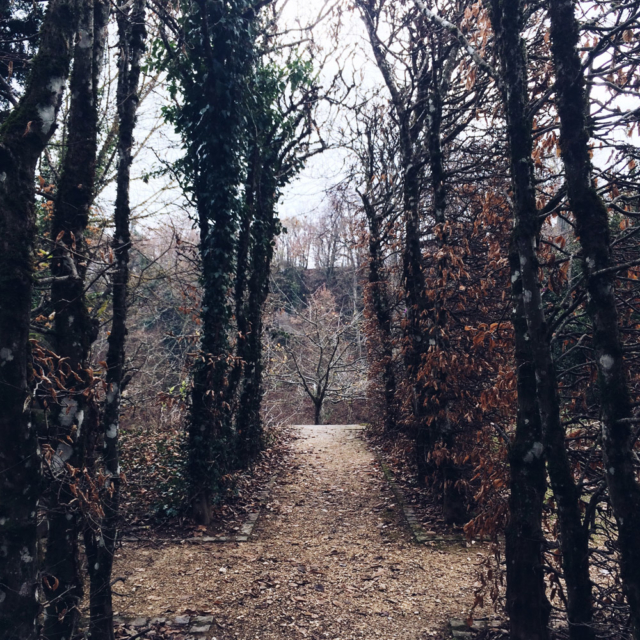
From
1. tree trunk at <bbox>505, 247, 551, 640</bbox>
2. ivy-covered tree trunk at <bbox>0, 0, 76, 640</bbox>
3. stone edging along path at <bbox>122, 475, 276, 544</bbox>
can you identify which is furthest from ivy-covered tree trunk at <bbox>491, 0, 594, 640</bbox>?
stone edging along path at <bbox>122, 475, 276, 544</bbox>

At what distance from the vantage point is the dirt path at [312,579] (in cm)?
462

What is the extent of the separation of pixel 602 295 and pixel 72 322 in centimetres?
391

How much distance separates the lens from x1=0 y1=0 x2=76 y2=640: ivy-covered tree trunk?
2.46 metres

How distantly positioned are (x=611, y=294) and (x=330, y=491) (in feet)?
24.0

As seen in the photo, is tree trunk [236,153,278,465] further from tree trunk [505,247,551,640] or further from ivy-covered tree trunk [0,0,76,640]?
ivy-covered tree trunk [0,0,76,640]

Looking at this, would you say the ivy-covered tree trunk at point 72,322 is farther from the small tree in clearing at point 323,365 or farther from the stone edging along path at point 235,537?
the small tree in clearing at point 323,365

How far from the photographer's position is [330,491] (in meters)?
8.89

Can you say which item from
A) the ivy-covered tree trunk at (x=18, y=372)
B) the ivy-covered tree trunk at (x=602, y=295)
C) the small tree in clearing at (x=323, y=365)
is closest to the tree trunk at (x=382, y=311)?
the small tree in clearing at (x=323, y=365)

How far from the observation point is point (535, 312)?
342cm

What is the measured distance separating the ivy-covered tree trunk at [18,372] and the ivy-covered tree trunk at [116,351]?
0.84 m

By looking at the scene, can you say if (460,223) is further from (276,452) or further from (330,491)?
(276,452)

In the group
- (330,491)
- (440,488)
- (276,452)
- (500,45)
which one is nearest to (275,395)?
(276,452)

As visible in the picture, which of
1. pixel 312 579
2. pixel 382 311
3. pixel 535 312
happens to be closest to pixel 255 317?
pixel 382 311

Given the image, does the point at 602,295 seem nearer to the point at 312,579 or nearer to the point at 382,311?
the point at 312,579
